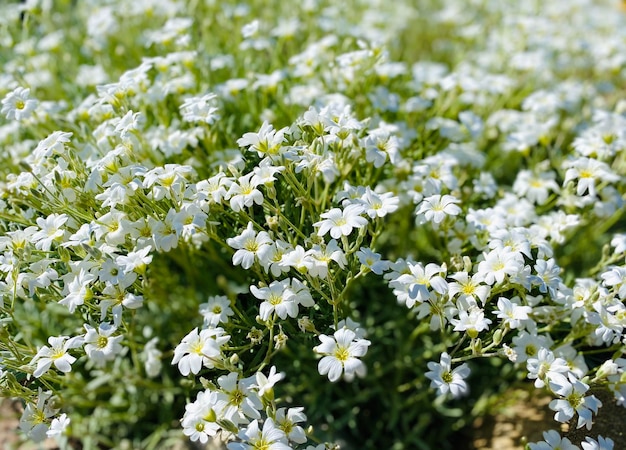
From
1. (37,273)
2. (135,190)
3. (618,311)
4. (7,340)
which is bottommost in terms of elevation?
(618,311)

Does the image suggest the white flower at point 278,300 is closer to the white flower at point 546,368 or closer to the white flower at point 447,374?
the white flower at point 447,374

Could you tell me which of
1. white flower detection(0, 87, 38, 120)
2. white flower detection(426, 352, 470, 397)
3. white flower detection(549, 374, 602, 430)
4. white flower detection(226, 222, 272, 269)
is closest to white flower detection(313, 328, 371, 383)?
white flower detection(426, 352, 470, 397)

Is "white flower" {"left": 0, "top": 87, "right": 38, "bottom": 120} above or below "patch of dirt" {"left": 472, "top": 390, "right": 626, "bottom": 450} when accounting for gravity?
above

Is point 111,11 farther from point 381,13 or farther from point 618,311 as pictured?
point 618,311

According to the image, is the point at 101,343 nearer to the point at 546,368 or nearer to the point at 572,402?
the point at 546,368

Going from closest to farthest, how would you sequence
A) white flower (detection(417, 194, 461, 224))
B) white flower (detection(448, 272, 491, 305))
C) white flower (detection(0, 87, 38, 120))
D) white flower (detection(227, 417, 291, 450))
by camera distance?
white flower (detection(227, 417, 291, 450)), white flower (detection(448, 272, 491, 305)), white flower (detection(417, 194, 461, 224)), white flower (detection(0, 87, 38, 120))

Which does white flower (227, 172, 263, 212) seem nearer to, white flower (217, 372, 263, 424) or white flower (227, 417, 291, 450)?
white flower (217, 372, 263, 424)

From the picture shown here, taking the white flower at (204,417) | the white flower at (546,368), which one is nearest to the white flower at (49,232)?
the white flower at (204,417)

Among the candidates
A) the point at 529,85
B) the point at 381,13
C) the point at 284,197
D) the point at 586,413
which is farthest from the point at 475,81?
the point at 586,413
